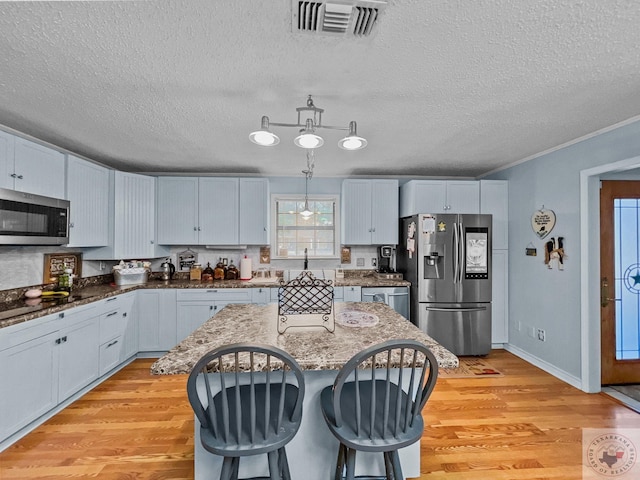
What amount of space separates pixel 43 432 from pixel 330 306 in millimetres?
2396

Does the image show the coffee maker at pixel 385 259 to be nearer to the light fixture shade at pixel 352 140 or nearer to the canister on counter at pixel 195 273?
the canister on counter at pixel 195 273

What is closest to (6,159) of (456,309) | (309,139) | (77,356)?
(77,356)

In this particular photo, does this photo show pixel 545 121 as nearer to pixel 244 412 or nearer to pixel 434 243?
pixel 434 243

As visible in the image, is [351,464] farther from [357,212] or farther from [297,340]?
[357,212]

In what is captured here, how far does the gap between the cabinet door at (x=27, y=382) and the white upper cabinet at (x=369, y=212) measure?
126 inches

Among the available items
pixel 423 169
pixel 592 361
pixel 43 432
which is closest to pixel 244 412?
pixel 43 432

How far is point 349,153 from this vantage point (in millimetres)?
3357

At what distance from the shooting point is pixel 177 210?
13.0ft

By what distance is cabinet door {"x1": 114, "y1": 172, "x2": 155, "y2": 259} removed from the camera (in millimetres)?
3541

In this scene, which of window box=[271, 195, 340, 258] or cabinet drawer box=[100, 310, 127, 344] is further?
window box=[271, 195, 340, 258]

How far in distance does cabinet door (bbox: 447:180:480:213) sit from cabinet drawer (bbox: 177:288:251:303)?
284 centimetres

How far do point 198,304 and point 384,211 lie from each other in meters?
2.69

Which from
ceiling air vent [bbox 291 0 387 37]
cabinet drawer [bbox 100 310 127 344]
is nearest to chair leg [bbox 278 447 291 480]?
ceiling air vent [bbox 291 0 387 37]

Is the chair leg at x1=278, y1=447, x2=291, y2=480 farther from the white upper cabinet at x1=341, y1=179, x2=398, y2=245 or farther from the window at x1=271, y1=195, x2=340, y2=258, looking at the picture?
the window at x1=271, y1=195, x2=340, y2=258
